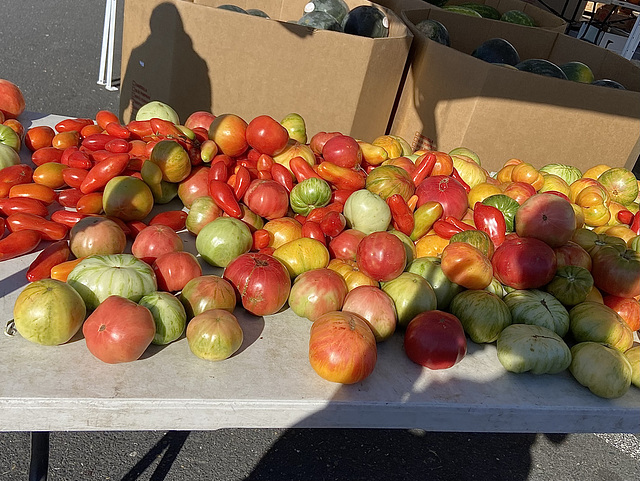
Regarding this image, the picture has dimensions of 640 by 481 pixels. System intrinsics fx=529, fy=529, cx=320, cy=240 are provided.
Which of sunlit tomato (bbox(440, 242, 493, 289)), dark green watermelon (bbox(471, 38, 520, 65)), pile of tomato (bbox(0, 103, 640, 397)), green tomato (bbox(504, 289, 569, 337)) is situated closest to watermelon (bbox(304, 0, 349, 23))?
dark green watermelon (bbox(471, 38, 520, 65))

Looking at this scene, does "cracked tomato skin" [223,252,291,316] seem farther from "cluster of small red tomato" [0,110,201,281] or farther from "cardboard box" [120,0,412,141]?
"cardboard box" [120,0,412,141]

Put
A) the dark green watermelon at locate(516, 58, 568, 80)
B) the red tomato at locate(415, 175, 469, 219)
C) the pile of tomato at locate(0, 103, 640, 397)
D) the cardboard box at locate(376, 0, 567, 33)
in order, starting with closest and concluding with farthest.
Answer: the pile of tomato at locate(0, 103, 640, 397) → the red tomato at locate(415, 175, 469, 219) → the dark green watermelon at locate(516, 58, 568, 80) → the cardboard box at locate(376, 0, 567, 33)

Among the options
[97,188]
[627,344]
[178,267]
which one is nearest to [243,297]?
[178,267]

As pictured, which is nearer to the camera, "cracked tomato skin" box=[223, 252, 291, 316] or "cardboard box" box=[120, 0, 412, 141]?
"cracked tomato skin" box=[223, 252, 291, 316]

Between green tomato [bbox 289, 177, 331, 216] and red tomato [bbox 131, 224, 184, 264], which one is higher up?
green tomato [bbox 289, 177, 331, 216]

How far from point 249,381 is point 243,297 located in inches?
10.9

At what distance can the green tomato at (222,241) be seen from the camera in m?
1.66

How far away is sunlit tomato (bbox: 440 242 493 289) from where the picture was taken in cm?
163

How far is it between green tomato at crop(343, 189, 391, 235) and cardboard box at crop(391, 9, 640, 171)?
3.54 feet

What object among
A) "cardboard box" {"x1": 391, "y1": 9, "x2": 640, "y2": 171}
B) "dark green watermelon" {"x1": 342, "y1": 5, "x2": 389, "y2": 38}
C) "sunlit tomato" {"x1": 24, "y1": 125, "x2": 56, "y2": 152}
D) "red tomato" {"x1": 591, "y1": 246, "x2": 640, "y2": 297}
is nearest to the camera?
"red tomato" {"x1": 591, "y1": 246, "x2": 640, "y2": 297}

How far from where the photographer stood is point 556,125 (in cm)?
266

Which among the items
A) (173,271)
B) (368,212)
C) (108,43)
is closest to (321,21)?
(368,212)

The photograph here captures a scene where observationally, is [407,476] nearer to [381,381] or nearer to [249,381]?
[381,381]

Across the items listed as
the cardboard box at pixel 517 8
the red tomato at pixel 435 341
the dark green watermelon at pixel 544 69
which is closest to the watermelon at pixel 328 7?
the cardboard box at pixel 517 8
